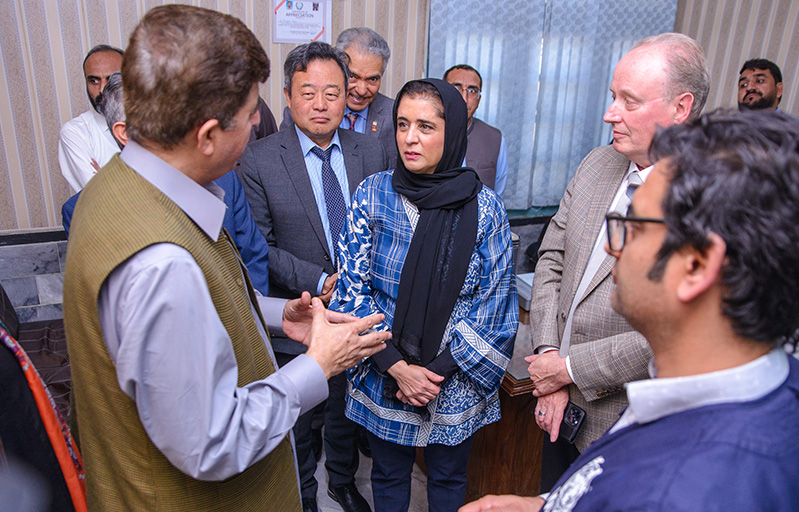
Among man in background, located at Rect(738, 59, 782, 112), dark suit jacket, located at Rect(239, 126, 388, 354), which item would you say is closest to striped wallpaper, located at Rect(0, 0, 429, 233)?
dark suit jacket, located at Rect(239, 126, 388, 354)

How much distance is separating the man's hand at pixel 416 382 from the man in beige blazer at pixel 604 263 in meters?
0.33

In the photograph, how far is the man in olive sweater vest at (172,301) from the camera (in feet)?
2.79

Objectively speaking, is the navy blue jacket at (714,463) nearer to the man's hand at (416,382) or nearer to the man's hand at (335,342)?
the man's hand at (335,342)

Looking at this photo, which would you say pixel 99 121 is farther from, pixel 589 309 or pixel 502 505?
pixel 502 505

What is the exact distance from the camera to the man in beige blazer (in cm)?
148

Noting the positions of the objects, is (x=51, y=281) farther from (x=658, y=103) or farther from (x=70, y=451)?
(x=658, y=103)

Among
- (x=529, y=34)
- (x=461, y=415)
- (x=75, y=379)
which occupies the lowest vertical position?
(x=461, y=415)

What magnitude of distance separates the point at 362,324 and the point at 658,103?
3.45ft

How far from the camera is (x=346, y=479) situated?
7.87 ft

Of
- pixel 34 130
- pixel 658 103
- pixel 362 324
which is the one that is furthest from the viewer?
pixel 34 130

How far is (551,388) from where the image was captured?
5.38 ft

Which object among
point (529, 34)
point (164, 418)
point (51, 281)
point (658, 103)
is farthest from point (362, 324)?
point (529, 34)

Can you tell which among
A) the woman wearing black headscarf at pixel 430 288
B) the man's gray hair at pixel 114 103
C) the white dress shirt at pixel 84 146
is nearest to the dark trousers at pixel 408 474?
the woman wearing black headscarf at pixel 430 288

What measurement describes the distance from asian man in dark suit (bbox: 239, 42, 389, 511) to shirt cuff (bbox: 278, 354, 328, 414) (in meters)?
1.06
